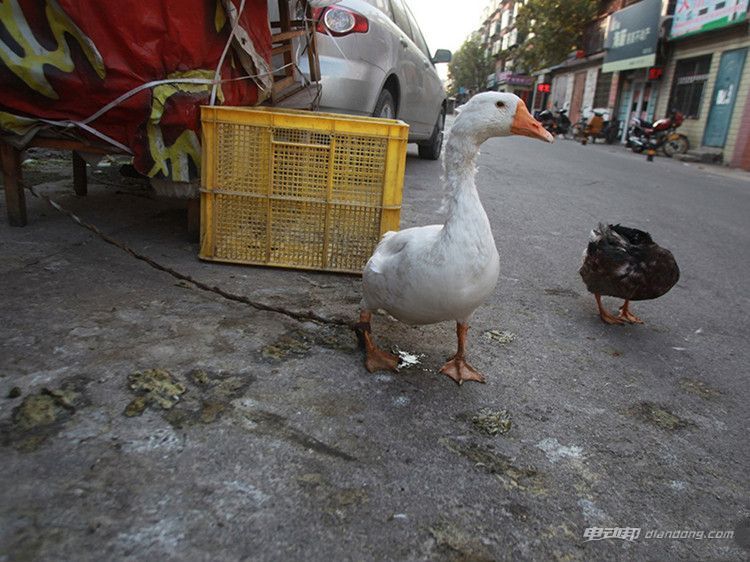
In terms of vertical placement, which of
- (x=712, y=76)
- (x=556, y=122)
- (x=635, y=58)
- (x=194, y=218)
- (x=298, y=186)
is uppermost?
(x=635, y=58)

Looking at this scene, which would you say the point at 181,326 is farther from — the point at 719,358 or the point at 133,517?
the point at 719,358

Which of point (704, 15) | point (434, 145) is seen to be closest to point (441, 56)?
point (434, 145)

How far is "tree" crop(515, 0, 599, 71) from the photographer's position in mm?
26594

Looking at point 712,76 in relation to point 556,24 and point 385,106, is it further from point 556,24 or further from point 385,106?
point 385,106

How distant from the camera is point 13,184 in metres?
3.39

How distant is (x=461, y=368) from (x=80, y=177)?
11.9ft

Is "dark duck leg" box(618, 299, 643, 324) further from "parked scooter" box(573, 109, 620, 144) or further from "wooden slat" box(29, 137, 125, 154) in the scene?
"parked scooter" box(573, 109, 620, 144)

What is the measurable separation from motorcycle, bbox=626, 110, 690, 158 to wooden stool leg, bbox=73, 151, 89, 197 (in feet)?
52.9

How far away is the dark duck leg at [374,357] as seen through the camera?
227cm

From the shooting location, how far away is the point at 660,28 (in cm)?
1941

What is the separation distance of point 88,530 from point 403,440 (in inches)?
36.6

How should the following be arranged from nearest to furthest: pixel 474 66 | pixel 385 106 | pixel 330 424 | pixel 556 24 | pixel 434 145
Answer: pixel 330 424 → pixel 385 106 → pixel 434 145 → pixel 556 24 → pixel 474 66

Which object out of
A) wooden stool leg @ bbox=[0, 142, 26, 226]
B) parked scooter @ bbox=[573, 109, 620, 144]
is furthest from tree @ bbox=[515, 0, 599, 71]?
wooden stool leg @ bbox=[0, 142, 26, 226]

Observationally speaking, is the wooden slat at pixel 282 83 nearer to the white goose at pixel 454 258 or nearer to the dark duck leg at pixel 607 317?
the white goose at pixel 454 258
